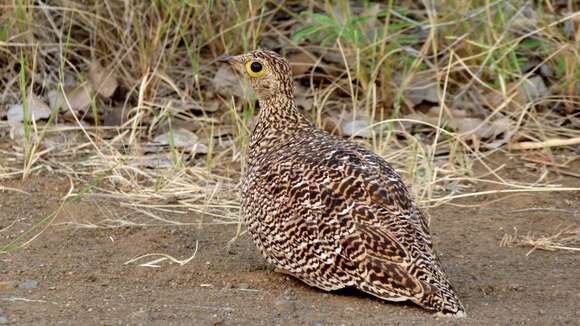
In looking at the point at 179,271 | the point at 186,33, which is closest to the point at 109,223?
the point at 179,271

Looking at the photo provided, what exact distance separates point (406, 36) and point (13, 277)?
3364 millimetres

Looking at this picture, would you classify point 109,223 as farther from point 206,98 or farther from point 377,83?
A: point 377,83

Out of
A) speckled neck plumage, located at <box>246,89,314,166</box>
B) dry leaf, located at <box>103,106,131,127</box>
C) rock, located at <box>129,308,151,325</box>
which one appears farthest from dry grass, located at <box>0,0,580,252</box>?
rock, located at <box>129,308,151,325</box>

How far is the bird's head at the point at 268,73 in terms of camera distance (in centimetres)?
516

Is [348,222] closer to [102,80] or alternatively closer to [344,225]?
[344,225]

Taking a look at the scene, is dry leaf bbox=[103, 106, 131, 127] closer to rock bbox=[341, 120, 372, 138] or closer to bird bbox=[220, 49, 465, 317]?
rock bbox=[341, 120, 372, 138]

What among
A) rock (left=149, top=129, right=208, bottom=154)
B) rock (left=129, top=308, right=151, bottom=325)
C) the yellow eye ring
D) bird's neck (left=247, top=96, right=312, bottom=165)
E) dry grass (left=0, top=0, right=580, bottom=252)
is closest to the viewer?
rock (left=129, top=308, right=151, bottom=325)

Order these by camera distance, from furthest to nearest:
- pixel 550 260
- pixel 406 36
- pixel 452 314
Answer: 1. pixel 406 36
2. pixel 550 260
3. pixel 452 314

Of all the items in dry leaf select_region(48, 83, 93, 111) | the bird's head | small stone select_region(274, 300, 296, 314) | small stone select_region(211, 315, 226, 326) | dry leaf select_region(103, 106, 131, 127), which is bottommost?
small stone select_region(274, 300, 296, 314)

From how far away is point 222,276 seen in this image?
482 centimetres

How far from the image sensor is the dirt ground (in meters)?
4.23

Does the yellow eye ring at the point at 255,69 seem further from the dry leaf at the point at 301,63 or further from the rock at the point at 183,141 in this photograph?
the dry leaf at the point at 301,63

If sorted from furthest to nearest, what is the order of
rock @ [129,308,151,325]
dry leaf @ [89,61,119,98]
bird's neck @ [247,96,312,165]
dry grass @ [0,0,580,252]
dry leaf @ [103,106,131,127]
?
dry leaf @ [89,61,119,98], dry leaf @ [103,106,131,127], dry grass @ [0,0,580,252], bird's neck @ [247,96,312,165], rock @ [129,308,151,325]

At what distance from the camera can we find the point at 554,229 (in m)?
5.70
